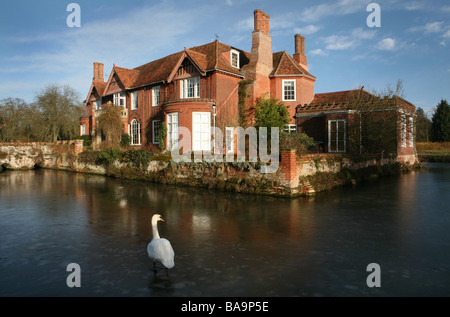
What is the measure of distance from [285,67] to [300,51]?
18.4 ft

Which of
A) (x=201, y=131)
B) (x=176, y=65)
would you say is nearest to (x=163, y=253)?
(x=201, y=131)

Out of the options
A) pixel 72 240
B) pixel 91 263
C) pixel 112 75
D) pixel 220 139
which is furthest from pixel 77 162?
pixel 91 263

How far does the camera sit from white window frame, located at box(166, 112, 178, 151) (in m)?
24.5

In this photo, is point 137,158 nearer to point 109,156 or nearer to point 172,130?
point 172,130

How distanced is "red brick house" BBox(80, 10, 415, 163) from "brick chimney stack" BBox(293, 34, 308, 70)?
2cm

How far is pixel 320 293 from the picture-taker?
5.05m

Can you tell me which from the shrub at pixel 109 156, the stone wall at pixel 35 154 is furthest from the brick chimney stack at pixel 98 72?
the shrub at pixel 109 156

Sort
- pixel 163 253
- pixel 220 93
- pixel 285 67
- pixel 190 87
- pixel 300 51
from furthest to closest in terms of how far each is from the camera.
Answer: pixel 300 51
pixel 285 67
pixel 190 87
pixel 220 93
pixel 163 253

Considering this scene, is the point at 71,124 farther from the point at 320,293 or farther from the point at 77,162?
the point at 320,293

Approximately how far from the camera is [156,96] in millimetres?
30391

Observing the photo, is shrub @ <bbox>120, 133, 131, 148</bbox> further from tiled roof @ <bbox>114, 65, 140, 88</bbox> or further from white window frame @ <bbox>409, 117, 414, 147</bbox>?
white window frame @ <bbox>409, 117, 414, 147</bbox>

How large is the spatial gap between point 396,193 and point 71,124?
44588 mm

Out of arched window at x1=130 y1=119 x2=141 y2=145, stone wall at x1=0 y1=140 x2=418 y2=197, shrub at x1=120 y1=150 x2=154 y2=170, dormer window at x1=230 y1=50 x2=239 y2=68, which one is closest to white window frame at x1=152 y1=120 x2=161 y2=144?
arched window at x1=130 y1=119 x2=141 y2=145
